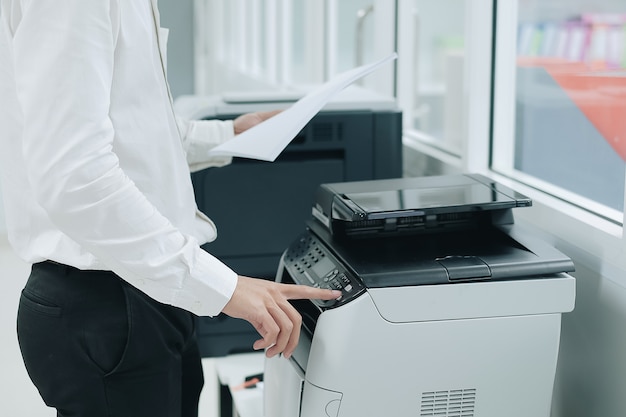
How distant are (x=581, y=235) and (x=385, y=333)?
0.45 m

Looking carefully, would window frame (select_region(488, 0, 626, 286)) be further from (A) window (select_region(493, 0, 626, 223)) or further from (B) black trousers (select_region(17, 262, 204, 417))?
(B) black trousers (select_region(17, 262, 204, 417))

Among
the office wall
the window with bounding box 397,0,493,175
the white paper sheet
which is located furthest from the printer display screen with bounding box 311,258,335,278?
the office wall

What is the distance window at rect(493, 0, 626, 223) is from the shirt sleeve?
2.11 ft

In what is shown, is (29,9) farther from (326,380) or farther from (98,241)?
(326,380)

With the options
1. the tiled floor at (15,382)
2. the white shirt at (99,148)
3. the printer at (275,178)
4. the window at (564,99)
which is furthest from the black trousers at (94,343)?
the tiled floor at (15,382)

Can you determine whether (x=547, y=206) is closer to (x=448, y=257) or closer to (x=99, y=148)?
(x=448, y=257)

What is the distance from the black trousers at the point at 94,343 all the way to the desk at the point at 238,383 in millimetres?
317

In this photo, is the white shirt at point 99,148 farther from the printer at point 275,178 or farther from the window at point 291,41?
the window at point 291,41

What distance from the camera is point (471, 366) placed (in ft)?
3.49

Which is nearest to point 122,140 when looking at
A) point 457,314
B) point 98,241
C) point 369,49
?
point 98,241

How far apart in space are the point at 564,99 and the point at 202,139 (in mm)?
734

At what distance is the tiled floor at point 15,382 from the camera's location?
271cm

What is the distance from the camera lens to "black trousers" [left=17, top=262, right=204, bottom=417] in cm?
108

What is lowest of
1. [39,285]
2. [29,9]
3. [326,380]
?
[326,380]
